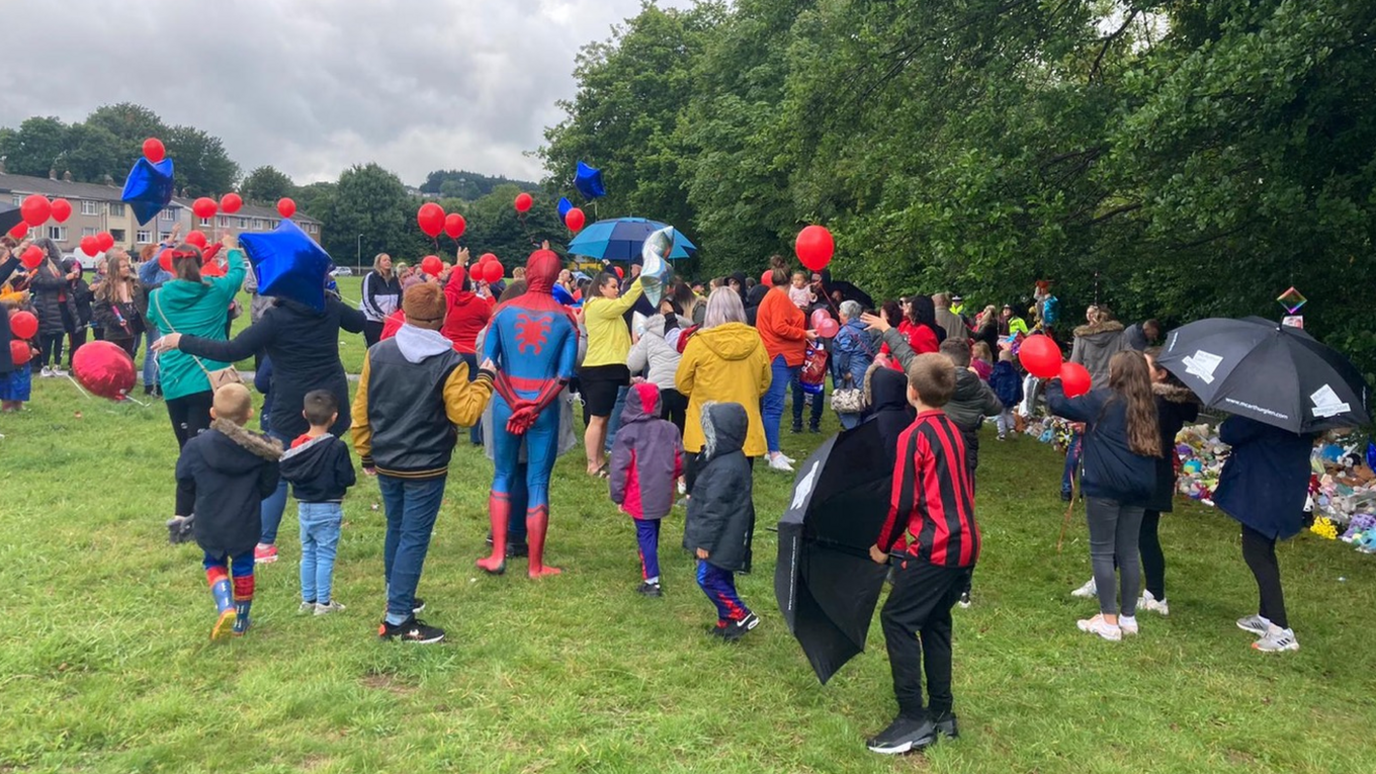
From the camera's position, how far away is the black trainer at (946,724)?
403 centimetres

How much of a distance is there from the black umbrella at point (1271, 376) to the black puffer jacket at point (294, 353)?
5184 mm

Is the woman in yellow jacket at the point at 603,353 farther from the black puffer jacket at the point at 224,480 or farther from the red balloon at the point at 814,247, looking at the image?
the black puffer jacket at the point at 224,480

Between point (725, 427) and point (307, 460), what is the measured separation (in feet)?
7.40

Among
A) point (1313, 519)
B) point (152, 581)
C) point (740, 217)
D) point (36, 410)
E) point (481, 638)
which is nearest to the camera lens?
point (481, 638)

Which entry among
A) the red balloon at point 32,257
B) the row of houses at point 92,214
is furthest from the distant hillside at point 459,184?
the red balloon at point 32,257

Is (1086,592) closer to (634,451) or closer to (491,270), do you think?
(634,451)

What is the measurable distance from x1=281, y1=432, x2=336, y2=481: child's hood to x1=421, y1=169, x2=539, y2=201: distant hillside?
140m

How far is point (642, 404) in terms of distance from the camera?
5609 mm

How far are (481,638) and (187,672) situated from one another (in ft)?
4.63

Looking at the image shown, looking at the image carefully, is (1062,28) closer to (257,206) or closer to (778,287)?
(778,287)

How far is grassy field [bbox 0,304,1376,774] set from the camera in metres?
3.80

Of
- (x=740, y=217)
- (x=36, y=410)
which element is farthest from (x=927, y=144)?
(x=740, y=217)

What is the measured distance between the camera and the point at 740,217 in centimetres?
2536

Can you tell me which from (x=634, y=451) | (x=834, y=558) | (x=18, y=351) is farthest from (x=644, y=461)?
(x=18, y=351)
